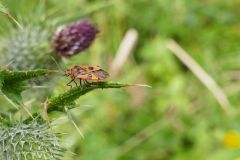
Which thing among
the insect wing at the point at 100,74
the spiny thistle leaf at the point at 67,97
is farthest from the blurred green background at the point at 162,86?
the spiny thistle leaf at the point at 67,97

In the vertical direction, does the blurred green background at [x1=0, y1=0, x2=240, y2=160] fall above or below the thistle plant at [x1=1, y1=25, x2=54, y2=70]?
above

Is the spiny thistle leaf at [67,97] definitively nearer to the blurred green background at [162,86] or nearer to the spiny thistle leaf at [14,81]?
the spiny thistle leaf at [14,81]

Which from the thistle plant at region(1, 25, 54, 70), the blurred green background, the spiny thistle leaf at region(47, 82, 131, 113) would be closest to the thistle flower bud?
the thistle plant at region(1, 25, 54, 70)

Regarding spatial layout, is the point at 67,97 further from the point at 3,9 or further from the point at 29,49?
the point at 29,49

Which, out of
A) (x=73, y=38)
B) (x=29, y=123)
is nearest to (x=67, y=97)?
(x=29, y=123)

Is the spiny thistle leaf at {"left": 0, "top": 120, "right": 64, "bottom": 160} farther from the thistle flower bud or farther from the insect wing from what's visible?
the thistle flower bud

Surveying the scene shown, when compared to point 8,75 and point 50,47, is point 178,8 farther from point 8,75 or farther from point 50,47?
point 8,75
